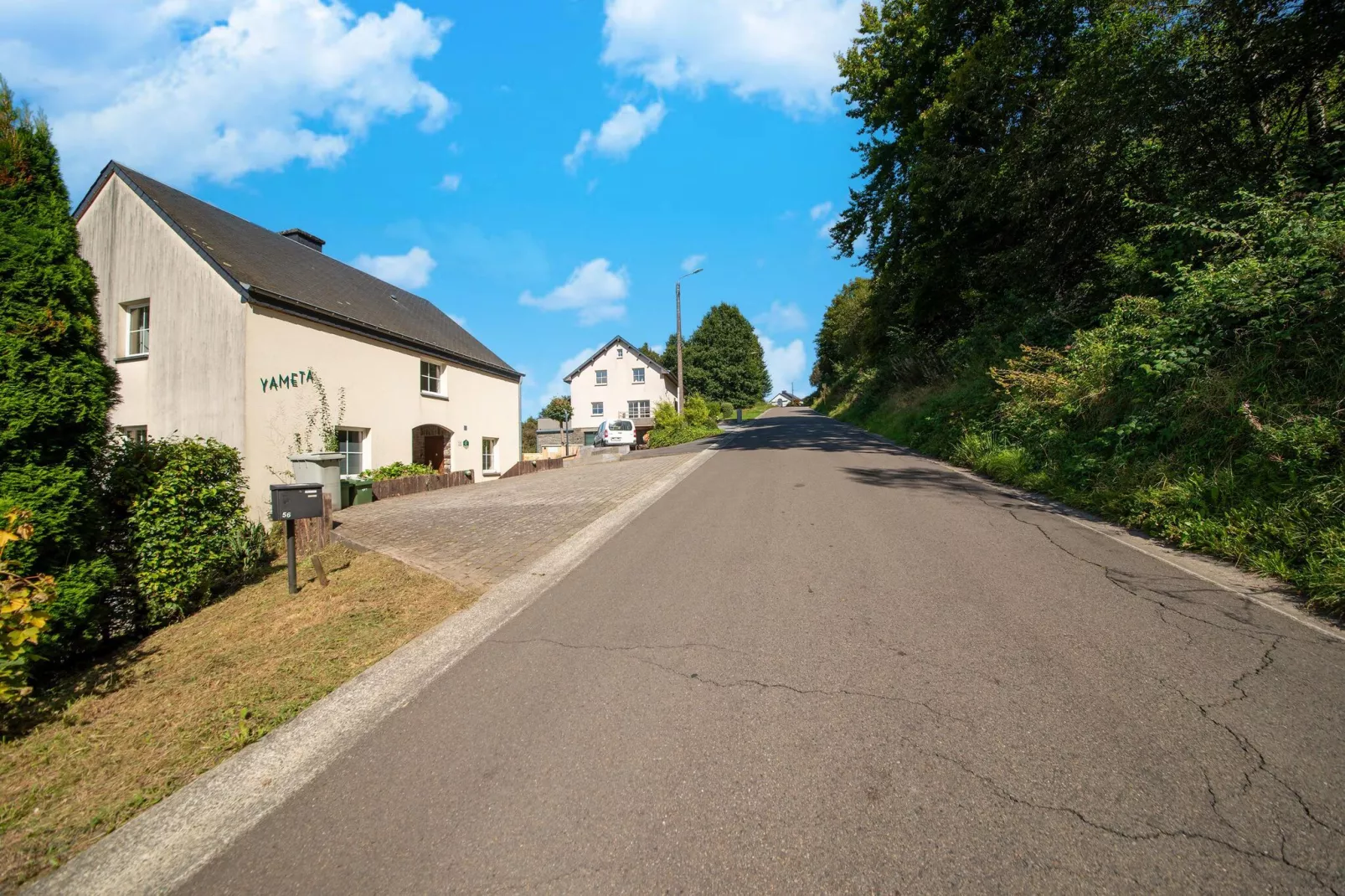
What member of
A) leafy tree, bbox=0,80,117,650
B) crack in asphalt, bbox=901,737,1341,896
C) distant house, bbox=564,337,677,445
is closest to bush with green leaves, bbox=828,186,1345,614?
crack in asphalt, bbox=901,737,1341,896

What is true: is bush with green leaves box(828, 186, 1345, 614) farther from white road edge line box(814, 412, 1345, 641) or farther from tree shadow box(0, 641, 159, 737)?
tree shadow box(0, 641, 159, 737)

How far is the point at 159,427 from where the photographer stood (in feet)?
39.4

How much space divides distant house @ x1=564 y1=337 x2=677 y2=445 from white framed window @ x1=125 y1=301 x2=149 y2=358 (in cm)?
3255

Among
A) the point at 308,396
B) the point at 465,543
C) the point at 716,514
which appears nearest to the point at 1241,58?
the point at 716,514

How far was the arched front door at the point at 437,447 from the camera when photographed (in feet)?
59.2

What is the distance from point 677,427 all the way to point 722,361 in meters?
34.1

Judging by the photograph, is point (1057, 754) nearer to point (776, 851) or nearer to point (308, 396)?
point (776, 851)

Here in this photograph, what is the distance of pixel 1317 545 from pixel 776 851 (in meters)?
5.09

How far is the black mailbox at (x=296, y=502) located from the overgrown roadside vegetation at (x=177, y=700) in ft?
2.49

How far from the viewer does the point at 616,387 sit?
150 ft

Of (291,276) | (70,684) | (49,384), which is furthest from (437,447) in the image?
(70,684)

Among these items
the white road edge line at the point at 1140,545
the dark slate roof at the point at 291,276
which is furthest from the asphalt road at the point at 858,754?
the dark slate roof at the point at 291,276

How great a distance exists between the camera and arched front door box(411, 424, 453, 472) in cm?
1805

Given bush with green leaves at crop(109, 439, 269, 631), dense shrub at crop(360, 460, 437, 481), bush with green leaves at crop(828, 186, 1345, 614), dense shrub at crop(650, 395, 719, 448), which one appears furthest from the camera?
dense shrub at crop(650, 395, 719, 448)
